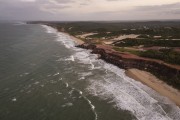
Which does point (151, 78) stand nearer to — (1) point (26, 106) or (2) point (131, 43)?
(1) point (26, 106)

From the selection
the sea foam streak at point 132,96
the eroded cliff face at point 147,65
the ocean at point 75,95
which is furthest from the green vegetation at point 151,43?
the sea foam streak at point 132,96

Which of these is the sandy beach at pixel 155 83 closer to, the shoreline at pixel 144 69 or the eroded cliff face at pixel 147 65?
the shoreline at pixel 144 69

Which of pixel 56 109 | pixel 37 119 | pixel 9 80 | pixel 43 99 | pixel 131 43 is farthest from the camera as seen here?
pixel 131 43

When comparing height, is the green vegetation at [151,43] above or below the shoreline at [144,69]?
below

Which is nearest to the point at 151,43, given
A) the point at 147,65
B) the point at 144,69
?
the point at 147,65

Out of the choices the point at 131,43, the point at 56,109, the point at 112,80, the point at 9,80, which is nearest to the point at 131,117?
the point at 56,109
